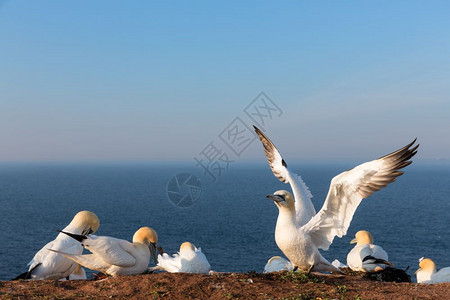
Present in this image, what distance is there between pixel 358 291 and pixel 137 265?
13.5ft

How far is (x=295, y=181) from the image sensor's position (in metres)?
10.4

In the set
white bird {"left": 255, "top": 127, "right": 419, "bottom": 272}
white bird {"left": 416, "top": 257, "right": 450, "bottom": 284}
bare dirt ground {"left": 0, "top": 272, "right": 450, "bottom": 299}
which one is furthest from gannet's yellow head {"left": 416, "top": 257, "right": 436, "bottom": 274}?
white bird {"left": 255, "top": 127, "right": 419, "bottom": 272}

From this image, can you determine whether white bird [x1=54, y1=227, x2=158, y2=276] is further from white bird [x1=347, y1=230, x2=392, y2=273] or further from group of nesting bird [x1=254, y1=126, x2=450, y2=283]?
white bird [x1=347, y1=230, x2=392, y2=273]

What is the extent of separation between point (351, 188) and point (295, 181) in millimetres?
2277

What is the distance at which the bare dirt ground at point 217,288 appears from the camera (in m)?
6.85

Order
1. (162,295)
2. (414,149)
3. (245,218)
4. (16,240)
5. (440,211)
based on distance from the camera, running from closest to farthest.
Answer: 1. (162,295)
2. (414,149)
3. (16,240)
4. (245,218)
5. (440,211)

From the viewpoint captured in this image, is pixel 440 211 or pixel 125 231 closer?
pixel 125 231

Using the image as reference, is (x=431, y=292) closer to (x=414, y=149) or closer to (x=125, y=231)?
(x=414, y=149)

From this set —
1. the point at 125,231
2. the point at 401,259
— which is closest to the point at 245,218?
the point at 125,231

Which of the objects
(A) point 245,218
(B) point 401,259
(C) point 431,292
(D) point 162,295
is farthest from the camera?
(A) point 245,218

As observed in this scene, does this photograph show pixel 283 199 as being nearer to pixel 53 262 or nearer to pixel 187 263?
pixel 187 263

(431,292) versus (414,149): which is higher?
(414,149)

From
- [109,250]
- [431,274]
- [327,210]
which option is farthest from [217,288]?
[431,274]

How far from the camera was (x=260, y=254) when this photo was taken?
157 ft
